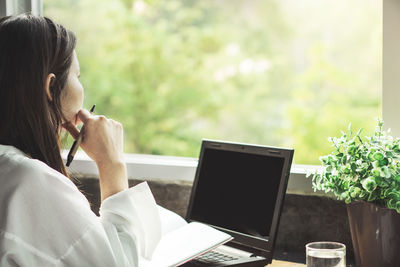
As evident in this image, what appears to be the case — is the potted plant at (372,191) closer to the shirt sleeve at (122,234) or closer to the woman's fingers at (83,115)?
the shirt sleeve at (122,234)

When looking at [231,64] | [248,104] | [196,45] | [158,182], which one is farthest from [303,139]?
[158,182]

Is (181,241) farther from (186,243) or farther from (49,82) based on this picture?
(49,82)

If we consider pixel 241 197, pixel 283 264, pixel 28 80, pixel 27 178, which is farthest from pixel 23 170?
pixel 283 264

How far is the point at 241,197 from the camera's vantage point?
1.31 metres

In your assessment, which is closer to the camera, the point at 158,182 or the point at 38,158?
the point at 38,158

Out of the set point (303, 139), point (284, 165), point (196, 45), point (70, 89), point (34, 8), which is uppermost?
point (196, 45)

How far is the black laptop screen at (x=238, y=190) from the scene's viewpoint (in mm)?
1250

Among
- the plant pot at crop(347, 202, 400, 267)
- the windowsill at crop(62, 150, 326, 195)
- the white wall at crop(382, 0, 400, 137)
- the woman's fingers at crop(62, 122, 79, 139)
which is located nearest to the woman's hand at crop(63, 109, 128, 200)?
the woman's fingers at crop(62, 122, 79, 139)

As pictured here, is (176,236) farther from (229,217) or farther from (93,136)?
(93,136)

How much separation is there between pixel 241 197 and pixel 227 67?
6.34 metres

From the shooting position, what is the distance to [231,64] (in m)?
7.57

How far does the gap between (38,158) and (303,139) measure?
20.2ft

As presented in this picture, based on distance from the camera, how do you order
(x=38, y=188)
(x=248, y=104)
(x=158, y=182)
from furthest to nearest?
(x=248, y=104), (x=158, y=182), (x=38, y=188)

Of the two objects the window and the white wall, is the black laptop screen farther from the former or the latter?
the window
